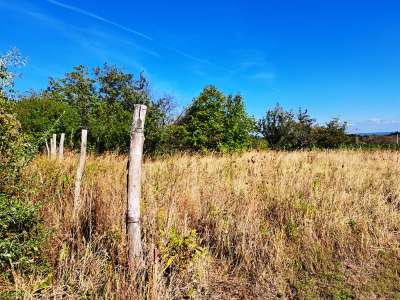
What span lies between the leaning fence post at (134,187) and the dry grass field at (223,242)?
0.66ft

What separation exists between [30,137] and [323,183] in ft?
18.2

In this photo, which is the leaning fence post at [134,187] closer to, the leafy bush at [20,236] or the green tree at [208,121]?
the leafy bush at [20,236]

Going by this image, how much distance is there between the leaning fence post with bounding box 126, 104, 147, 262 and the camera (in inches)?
128

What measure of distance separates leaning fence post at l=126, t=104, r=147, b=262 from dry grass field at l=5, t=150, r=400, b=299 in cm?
20

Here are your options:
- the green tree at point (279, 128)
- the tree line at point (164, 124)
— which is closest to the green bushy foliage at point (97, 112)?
the tree line at point (164, 124)

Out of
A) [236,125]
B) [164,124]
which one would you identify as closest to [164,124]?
[164,124]

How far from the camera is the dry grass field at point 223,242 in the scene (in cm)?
329

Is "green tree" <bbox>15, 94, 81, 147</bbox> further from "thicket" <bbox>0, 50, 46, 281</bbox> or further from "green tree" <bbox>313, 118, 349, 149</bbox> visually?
"green tree" <bbox>313, 118, 349, 149</bbox>

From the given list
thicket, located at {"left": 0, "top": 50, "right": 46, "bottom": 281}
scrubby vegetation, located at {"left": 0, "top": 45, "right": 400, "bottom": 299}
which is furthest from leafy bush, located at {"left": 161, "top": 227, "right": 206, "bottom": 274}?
thicket, located at {"left": 0, "top": 50, "right": 46, "bottom": 281}

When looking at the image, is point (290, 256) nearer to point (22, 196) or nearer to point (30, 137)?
point (22, 196)

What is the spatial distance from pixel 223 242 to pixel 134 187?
5.49ft

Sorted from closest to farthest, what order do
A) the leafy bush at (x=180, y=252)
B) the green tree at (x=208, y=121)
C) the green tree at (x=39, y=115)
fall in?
1. the leafy bush at (x=180, y=252)
2. the green tree at (x=39, y=115)
3. the green tree at (x=208, y=121)

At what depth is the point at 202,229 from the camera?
473 cm

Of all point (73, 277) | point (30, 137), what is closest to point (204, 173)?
point (30, 137)
